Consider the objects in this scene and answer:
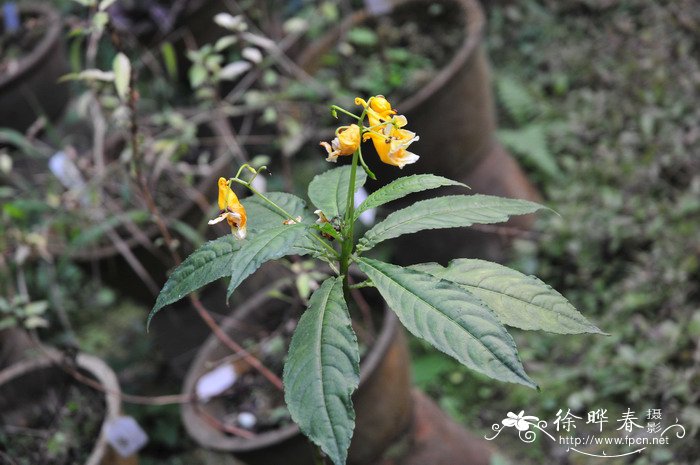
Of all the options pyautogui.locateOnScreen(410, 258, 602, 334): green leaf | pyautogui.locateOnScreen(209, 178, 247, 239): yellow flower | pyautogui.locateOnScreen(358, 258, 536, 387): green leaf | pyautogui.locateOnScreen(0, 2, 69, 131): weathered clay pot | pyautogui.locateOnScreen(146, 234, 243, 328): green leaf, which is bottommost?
pyautogui.locateOnScreen(0, 2, 69, 131): weathered clay pot

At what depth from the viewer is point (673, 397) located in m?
2.05

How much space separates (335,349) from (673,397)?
155cm

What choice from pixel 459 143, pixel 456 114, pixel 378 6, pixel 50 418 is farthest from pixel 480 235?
pixel 50 418

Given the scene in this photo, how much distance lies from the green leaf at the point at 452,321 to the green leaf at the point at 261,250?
5.0 inches

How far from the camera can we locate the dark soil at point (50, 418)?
78.7 inches

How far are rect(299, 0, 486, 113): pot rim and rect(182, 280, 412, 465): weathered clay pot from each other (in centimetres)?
88

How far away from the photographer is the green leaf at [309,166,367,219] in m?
1.08

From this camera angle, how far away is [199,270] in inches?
37.0

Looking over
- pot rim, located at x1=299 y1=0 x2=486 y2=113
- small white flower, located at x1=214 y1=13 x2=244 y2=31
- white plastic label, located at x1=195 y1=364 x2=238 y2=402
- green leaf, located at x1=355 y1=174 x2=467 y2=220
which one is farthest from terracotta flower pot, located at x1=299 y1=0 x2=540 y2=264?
green leaf, located at x1=355 y1=174 x2=467 y2=220

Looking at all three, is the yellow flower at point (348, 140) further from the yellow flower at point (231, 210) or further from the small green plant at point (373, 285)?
the yellow flower at point (231, 210)

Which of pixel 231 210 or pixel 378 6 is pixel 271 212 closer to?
pixel 231 210

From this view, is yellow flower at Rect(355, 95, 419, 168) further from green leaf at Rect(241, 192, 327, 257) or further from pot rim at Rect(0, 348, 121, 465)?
pot rim at Rect(0, 348, 121, 465)

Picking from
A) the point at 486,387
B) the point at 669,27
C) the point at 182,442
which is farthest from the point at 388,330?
the point at 669,27

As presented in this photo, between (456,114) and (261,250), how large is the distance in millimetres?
1892
